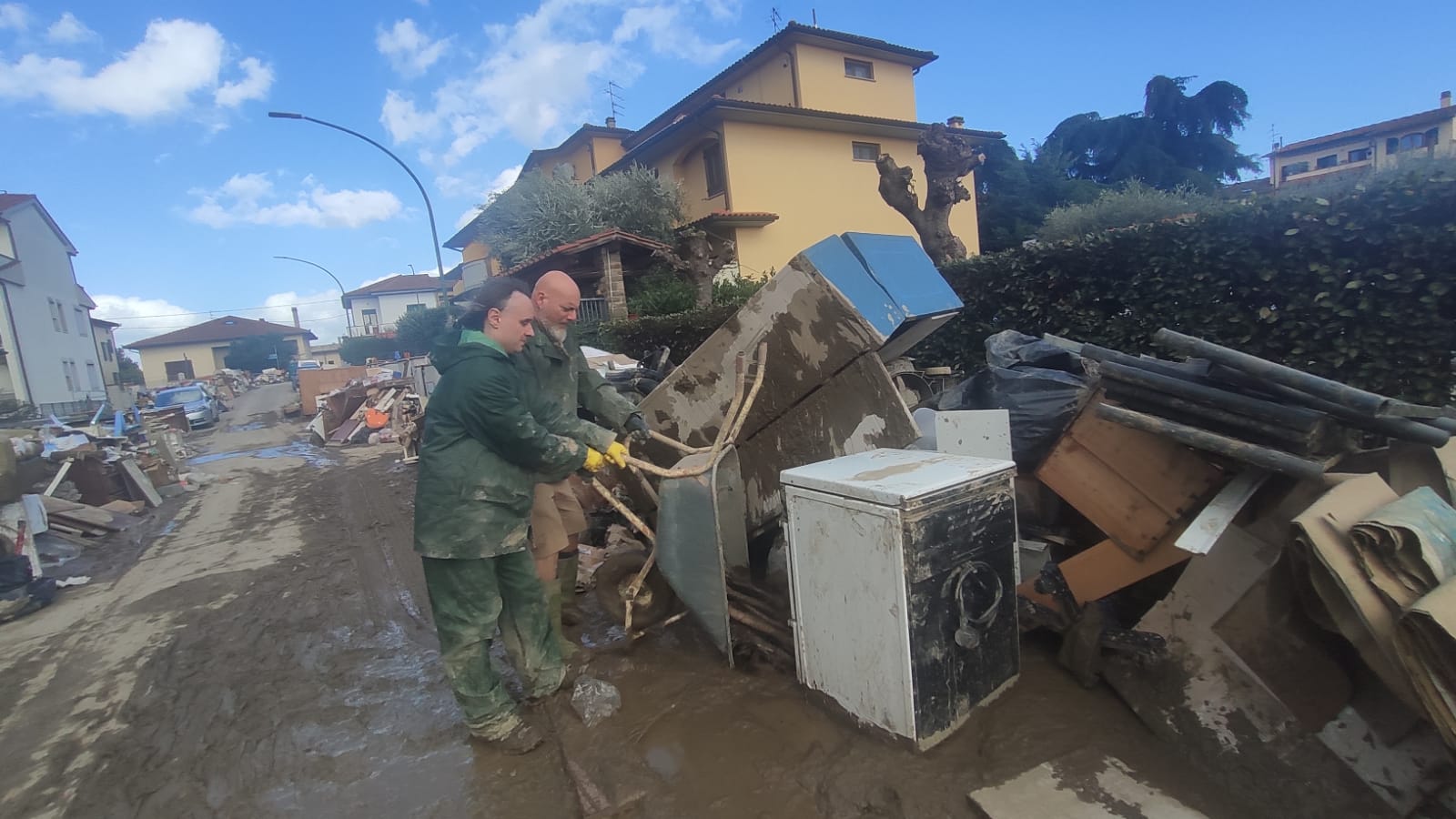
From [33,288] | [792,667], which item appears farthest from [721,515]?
[33,288]

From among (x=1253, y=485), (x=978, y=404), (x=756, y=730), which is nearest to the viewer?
(x=1253, y=485)

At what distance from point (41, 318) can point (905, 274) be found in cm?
3356

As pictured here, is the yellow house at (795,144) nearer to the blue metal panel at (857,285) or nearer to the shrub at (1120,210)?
the shrub at (1120,210)

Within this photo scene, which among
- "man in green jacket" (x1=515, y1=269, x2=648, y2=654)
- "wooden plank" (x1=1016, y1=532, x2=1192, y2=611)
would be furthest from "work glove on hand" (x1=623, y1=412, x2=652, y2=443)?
"wooden plank" (x1=1016, y1=532, x2=1192, y2=611)

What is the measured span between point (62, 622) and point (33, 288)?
2893 centimetres

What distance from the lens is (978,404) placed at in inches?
153

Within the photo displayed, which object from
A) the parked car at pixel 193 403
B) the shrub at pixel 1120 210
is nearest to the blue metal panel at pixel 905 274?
the shrub at pixel 1120 210

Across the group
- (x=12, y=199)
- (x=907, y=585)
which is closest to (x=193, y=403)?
(x=12, y=199)

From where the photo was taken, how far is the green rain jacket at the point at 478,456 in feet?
8.69

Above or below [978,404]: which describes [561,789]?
below

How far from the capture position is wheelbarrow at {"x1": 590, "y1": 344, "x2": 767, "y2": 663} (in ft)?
9.40

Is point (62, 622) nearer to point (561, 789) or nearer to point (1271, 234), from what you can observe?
point (561, 789)

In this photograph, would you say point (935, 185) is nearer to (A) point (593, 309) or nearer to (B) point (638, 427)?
(A) point (593, 309)

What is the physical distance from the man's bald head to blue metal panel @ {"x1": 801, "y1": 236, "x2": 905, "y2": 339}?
115 cm
